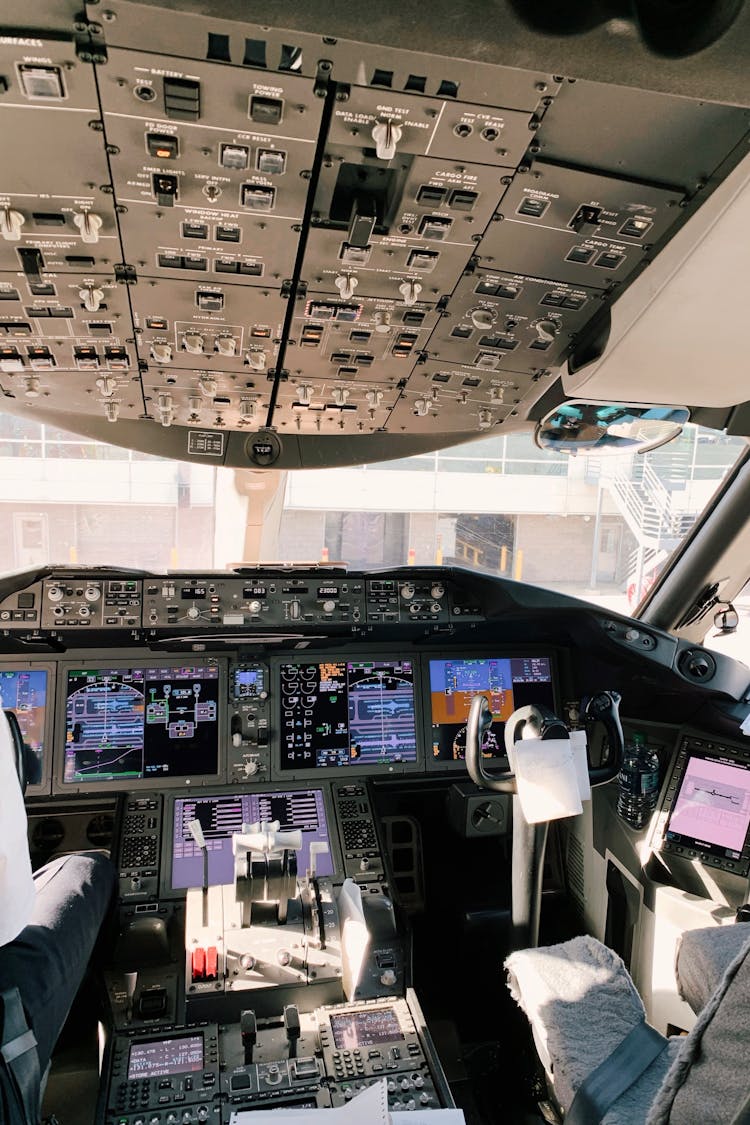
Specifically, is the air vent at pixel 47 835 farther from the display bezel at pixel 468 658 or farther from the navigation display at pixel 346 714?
the display bezel at pixel 468 658

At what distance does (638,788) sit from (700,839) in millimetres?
253

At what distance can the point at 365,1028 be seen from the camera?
2.08 metres

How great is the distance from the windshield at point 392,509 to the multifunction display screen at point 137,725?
0.44 meters

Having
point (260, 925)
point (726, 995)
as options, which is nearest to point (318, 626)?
point (260, 925)

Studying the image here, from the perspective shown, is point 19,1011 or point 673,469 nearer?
point 19,1011

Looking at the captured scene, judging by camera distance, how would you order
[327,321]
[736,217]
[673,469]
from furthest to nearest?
1. [673,469]
2. [327,321]
3. [736,217]

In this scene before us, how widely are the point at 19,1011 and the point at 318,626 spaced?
1624mm

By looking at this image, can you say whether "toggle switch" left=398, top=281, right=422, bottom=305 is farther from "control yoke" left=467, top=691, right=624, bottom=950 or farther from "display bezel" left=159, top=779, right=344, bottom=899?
"display bezel" left=159, top=779, right=344, bottom=899

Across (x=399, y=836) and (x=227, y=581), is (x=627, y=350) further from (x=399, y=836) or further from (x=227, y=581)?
(x=399, y=836)

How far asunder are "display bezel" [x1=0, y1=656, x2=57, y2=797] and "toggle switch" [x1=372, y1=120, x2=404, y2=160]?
222 cm

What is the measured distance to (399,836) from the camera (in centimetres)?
319

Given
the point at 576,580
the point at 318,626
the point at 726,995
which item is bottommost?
the point at 726,995

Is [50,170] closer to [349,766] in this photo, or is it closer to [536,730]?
Answer: [536,730]

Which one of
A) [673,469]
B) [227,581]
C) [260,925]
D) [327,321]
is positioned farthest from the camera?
[673,469]
